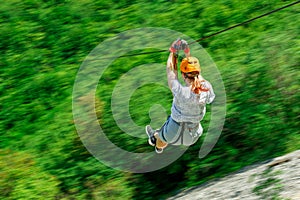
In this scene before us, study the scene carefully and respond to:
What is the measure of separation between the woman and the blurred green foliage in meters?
1.35

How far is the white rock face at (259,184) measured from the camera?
543cm

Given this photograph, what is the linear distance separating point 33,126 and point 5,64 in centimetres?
130

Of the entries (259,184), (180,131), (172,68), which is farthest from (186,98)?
(259,184)

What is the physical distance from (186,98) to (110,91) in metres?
2.73

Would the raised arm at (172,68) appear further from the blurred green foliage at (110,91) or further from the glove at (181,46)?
the blurred green foliage at (110,91)

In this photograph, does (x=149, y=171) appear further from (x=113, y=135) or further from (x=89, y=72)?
(x=89, y=72)

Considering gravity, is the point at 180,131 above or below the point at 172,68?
below

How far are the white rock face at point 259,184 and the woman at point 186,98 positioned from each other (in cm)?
67

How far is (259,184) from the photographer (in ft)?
18.9

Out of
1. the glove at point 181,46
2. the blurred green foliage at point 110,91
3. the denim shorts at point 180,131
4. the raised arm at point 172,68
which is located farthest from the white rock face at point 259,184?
the glove at point 181,46

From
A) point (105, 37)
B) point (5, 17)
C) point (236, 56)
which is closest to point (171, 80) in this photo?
point (236, 56)

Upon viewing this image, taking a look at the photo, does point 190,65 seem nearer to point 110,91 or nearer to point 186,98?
point 186,98

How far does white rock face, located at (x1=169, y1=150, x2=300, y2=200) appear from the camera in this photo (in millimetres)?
5426

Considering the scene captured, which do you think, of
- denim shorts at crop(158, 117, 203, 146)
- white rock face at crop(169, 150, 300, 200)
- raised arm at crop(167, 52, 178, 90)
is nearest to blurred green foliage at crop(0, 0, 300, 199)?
white rock face at crop(169, 150, 300, 200)
